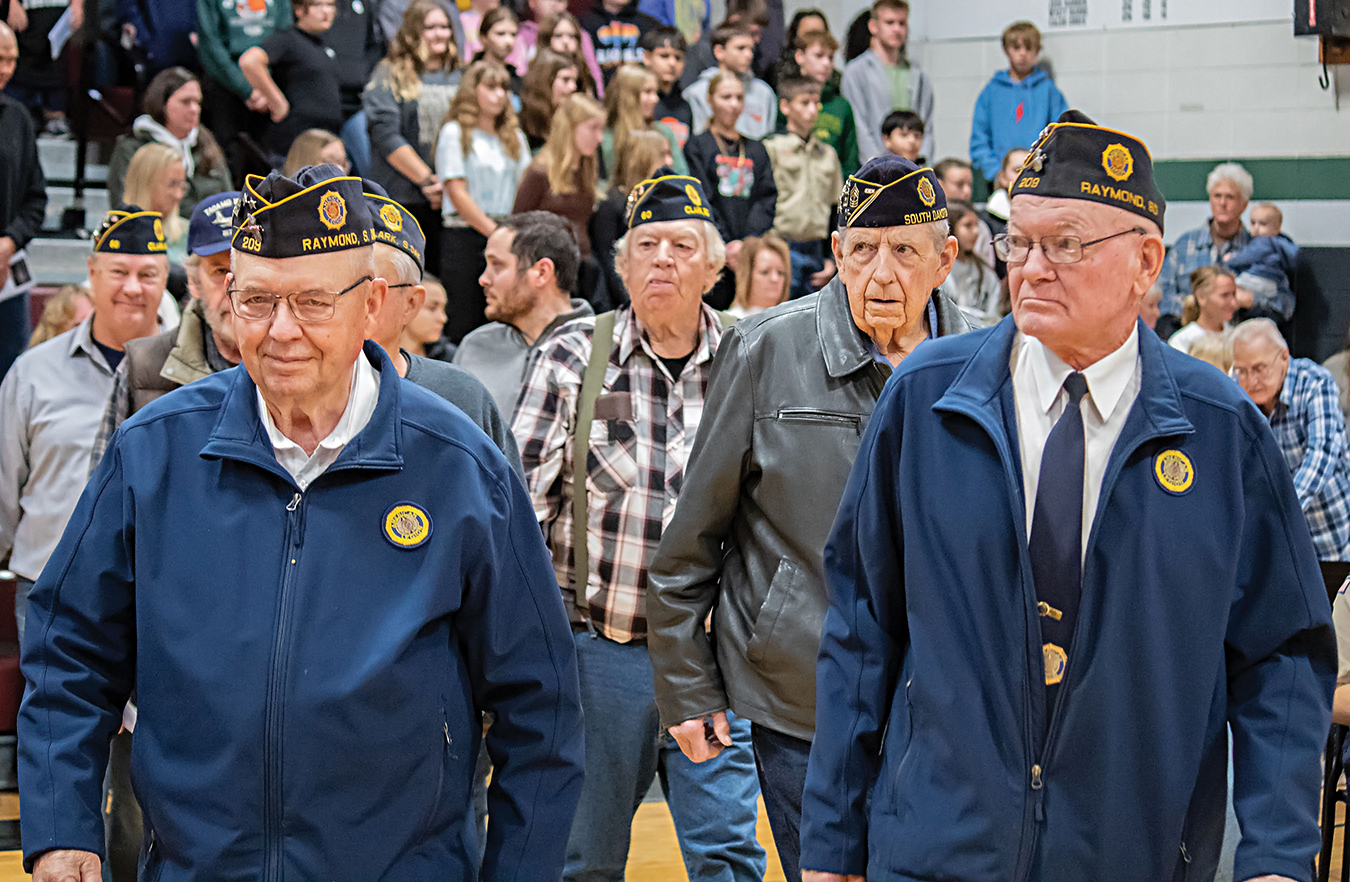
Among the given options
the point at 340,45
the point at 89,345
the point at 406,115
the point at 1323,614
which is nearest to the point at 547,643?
the point at 1323,614

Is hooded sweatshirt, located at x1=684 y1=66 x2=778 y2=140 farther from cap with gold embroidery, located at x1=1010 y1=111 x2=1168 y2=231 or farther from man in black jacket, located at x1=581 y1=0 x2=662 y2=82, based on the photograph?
cap with gold embroidery, located at x1=1010 y1=111 x2=1168 y2=231

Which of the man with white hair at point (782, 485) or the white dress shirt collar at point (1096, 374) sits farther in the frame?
the man with white hair at point (782, 485)

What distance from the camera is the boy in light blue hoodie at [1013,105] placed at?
39.1ft

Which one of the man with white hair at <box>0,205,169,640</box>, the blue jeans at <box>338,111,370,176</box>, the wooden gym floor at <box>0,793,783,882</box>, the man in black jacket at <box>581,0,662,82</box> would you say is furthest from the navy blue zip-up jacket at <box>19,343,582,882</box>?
the man in black jacket at <box>581,0,662,82</box>

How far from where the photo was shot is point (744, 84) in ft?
33.8

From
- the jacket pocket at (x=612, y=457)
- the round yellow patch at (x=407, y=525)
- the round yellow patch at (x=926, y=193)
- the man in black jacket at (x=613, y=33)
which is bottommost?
the jacket pocket at (x=612, y=457)

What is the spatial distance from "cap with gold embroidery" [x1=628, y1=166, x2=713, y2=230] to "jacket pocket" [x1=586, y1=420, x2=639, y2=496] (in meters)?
0.61

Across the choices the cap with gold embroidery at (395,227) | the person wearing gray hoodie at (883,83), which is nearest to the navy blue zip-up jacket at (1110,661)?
the cap with gold embroidery at (395,227)

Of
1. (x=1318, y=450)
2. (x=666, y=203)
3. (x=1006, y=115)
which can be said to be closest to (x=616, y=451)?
(x=666, y=203)

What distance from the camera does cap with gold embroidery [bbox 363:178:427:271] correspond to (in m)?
3.41

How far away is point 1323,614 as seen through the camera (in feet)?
7.54

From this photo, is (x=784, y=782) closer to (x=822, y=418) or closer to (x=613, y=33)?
(x=822, y=418)

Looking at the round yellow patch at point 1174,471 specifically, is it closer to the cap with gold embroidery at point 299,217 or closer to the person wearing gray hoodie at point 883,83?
the cap with gold embroidery at point 299,217

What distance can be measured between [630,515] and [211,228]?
1284mm
